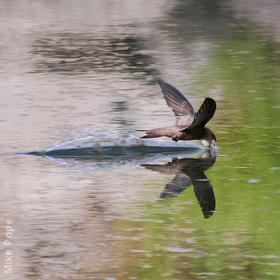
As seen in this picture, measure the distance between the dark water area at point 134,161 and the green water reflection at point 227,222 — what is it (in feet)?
0.04

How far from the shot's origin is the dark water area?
6.37m

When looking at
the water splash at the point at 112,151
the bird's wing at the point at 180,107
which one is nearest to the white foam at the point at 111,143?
the water splash at the point at 112,151

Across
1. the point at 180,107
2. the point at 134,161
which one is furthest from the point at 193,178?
the point at 180,107

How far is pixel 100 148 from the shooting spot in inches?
377

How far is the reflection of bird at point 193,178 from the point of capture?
7.63 metres

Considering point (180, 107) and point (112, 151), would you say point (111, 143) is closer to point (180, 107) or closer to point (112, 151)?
point (112, 151)

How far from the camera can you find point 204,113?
863 cm

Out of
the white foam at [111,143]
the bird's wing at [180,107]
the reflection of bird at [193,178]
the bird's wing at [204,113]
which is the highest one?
the bird's wing at [204,113]

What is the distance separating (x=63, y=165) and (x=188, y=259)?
2890 mm

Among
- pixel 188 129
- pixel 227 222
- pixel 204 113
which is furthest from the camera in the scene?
pixel 188 129

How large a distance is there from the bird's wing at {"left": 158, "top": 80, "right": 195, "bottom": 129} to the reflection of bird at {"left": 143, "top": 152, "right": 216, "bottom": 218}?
330 mm

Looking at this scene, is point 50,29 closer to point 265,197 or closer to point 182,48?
point 182,48

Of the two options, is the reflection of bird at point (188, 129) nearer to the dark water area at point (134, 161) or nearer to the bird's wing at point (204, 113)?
the bird's wing at point (204, 113)

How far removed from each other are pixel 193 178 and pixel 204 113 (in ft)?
1.88
